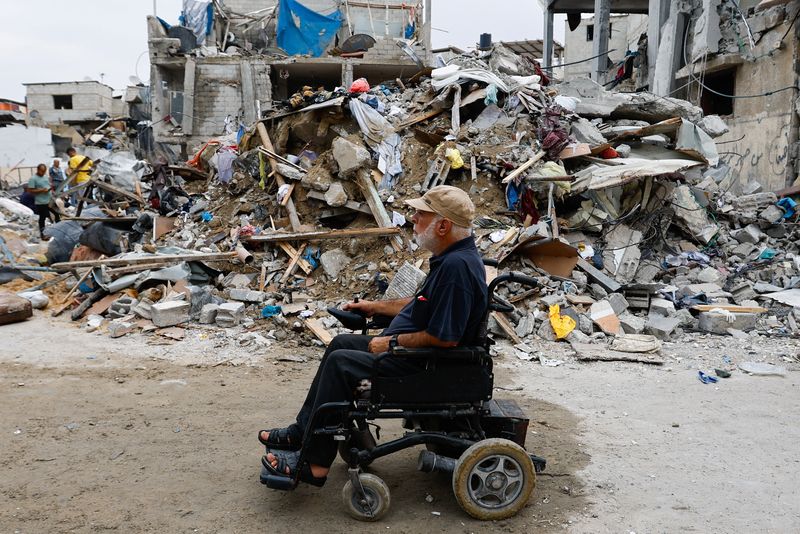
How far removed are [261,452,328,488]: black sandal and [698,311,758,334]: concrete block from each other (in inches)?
235

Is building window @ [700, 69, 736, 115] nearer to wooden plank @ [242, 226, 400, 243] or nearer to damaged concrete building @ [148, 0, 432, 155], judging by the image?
damaged concrete building @ [148, 0, 432, 155]

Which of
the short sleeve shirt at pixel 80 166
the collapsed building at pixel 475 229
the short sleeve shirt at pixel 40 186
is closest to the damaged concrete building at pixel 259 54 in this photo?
the short sleeve shirt at pixel 80 166

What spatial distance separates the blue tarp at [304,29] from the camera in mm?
21453

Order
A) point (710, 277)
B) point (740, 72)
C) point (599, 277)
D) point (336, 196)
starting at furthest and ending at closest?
1. point (740, 72)
2. point (336, 196)
3. point (710, 277)
4. point (599, 277)

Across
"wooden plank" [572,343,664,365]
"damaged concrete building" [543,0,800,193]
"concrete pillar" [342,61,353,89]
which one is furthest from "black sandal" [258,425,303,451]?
"concrete pillar" [342,61,353,89]

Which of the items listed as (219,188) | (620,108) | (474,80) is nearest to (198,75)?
(219,188)

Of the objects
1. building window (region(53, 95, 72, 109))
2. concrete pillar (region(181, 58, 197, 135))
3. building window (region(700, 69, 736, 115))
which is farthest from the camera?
building window (region(53, 95, 72, 109))

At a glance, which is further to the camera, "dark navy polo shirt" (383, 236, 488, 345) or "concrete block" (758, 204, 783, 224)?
"concrete block" (758, 204, 783, 224)

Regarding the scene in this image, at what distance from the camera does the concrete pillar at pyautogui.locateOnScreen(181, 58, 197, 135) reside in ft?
64.1

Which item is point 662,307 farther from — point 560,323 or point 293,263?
point 293,263

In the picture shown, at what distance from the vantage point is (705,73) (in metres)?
15.0

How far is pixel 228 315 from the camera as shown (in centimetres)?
754

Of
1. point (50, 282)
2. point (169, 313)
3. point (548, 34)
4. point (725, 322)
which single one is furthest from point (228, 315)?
point (548, 34)

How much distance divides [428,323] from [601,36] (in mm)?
18874
